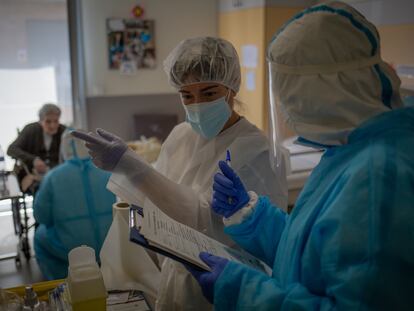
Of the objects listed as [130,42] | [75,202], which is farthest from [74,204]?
[130,42]

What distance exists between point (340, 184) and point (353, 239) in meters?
0.11

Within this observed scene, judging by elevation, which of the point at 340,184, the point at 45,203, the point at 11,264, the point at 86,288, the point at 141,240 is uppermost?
the point at 340,184

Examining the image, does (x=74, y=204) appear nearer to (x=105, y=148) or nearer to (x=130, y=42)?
(x=105, y=148)

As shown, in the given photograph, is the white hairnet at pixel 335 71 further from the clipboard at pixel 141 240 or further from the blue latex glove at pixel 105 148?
the blue latex glove at pixel 105 148

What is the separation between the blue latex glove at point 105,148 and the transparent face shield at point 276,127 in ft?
1.50

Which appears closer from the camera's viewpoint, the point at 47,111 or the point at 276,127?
the point at 276,127

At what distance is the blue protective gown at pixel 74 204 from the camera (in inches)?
85.0

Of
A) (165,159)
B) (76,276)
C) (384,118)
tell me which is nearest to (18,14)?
(165,159)

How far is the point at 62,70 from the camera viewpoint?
12.5 ft

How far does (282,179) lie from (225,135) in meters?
0.25

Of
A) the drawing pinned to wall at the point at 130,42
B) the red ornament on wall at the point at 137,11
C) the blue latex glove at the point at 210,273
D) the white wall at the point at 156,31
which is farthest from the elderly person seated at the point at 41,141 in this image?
the blue latex glove at the point at 210,273

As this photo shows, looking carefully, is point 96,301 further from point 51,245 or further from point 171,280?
point 51,245

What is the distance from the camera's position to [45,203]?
224 centimetres

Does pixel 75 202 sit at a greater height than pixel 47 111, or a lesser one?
lesser
